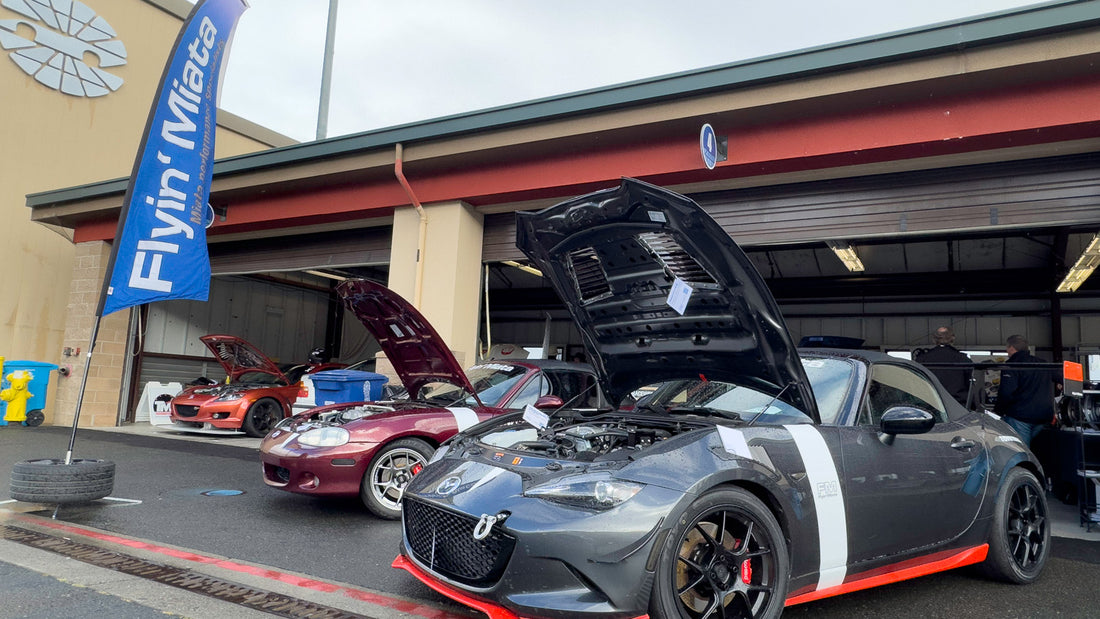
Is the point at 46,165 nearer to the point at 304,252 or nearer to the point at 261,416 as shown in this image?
the point at 304,252

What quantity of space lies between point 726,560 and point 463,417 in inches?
124

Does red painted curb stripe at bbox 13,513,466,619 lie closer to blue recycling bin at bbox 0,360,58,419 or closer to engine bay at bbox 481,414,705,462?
engine bay at bbox 481,414,705,462

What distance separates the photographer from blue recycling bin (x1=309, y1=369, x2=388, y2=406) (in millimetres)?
7754

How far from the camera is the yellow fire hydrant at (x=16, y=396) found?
39.5ft

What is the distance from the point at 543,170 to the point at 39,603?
652 cm

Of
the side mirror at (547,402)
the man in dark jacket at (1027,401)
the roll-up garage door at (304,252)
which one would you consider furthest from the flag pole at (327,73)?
the man in dark jacket at (1027,401)

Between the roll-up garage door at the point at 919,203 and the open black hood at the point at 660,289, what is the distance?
438cm

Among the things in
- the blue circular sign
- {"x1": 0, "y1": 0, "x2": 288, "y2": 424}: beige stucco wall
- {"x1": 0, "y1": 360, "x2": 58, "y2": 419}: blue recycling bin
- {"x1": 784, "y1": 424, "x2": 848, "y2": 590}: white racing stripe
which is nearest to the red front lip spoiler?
{"x1": 784, "y1": 424, "x2": 848, "y2": 590}: white racing stripe

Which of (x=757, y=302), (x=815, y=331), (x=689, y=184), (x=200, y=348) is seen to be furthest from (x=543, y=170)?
(x=200, y=348)

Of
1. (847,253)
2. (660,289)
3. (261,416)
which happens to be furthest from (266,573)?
(847,253)

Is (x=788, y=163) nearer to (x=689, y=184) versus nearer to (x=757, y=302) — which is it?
(x=689, y=184)

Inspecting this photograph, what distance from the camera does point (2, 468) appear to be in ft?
22.9

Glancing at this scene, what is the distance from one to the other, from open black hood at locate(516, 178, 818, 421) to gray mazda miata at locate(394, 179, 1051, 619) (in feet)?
0.03

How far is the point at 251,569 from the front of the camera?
3660mm
